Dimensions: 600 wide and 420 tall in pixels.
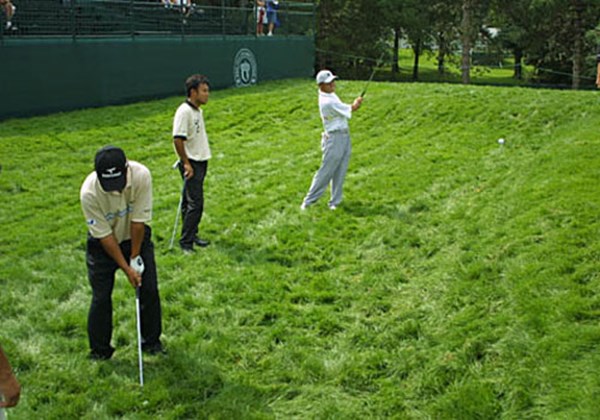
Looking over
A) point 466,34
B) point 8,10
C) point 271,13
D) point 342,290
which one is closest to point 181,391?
point 342,290

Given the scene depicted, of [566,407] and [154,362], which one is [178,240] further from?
[566,407]

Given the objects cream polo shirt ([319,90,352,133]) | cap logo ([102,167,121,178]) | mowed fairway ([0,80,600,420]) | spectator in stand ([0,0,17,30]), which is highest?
spectator in stand ([0,0,17,30])

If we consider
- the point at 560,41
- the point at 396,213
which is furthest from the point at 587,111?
the point at 560,41

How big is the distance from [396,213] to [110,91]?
34.5 feet

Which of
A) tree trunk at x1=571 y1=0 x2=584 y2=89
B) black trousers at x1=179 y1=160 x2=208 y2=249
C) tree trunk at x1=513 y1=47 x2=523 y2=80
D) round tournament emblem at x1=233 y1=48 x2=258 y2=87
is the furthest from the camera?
tree trunk at x1=513 y1=47 x2=523 y2=80

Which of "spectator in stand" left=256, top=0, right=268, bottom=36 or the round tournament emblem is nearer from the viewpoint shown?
the round tournament emblem

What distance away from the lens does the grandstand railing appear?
15.5 metres

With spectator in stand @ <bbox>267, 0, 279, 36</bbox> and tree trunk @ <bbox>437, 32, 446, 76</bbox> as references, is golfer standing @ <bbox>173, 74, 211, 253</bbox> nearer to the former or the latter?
spectator in stand @ <bbox>267, 0, 279, 36</bbox>

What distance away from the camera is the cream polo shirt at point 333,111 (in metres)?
9.06

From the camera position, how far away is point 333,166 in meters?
9.34

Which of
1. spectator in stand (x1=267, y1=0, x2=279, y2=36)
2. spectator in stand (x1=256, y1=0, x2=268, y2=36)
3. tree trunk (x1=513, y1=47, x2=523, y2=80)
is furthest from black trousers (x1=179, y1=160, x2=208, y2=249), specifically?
tree trunk (x1=513, y1=47, x2=523, y2=80)

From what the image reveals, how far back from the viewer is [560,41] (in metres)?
40.6

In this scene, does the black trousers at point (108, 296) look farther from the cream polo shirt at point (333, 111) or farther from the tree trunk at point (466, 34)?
the tree trunk at point (466, 34)

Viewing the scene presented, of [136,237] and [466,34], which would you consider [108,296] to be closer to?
[136,237]
